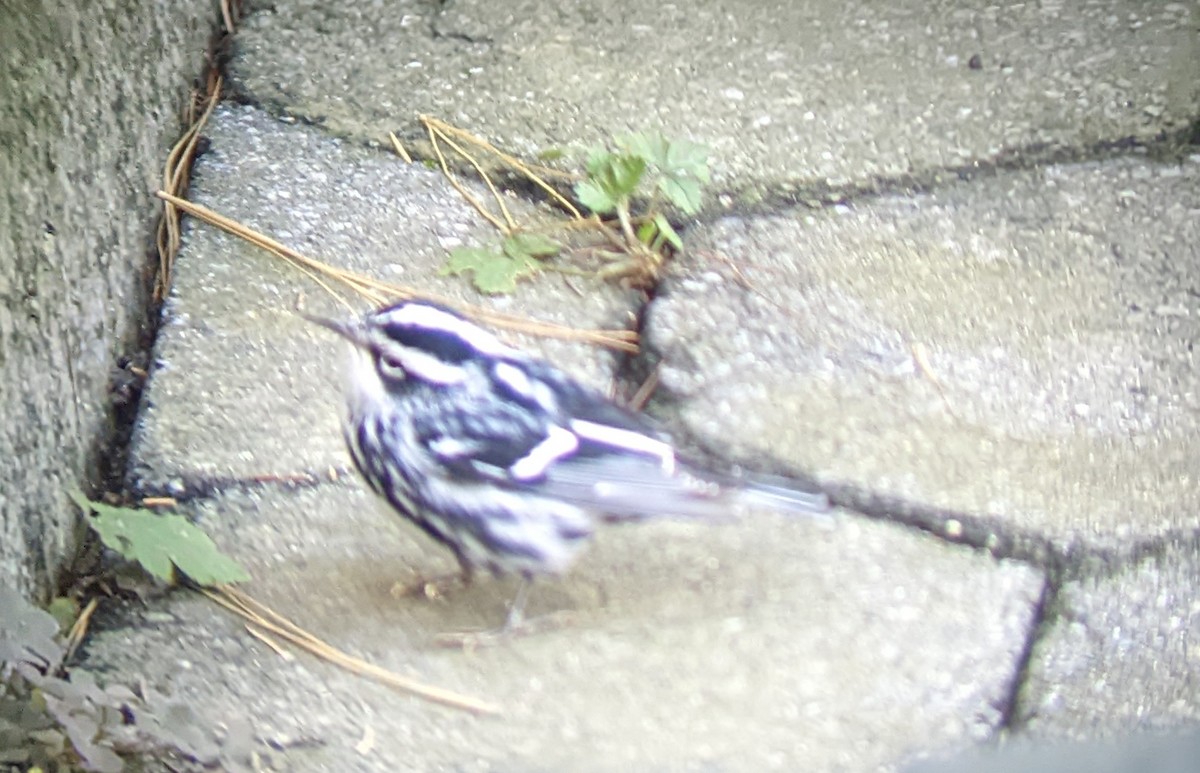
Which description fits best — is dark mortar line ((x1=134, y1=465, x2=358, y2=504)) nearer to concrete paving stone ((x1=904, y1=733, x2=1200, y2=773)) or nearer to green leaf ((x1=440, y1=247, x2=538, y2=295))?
green leaf ((x1=440, y1=247, x2=538, y2=295))

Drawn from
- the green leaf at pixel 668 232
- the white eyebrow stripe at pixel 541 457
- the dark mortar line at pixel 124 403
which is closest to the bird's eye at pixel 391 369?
the white eyebrow stripe at pixel 541 457

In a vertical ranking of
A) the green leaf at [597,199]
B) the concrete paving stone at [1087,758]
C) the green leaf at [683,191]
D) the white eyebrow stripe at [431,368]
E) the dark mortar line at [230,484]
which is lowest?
the dark mortar line at [230,484]

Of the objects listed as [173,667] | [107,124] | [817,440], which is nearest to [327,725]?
[173,667]

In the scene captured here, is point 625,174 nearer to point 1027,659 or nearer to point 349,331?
point 349,331

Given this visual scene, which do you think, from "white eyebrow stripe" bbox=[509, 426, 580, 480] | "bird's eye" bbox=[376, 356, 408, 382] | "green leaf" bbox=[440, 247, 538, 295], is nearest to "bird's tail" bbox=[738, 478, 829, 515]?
"white eyebrow stripe" bbox=[509, 426, 580, 480]

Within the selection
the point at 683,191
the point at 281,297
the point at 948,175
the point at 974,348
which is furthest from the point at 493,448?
the point at 948,175

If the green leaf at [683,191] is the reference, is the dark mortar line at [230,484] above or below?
below

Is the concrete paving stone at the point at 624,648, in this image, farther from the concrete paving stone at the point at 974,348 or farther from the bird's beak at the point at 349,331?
the bird's beak at the point at 349,331

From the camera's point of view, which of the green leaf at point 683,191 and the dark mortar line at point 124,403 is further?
the green leaf at point 683,191
